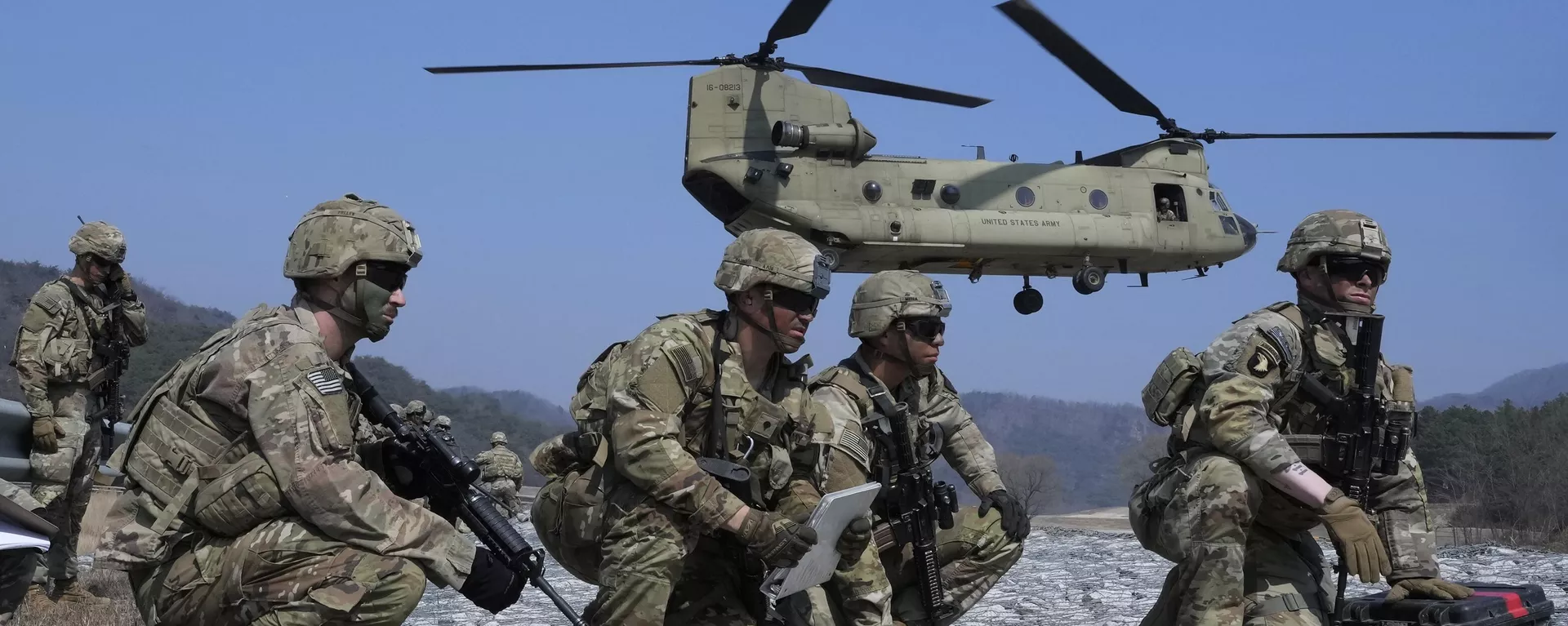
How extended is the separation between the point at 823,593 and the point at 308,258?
2.28 meters

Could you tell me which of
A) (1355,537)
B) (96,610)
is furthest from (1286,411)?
(96,610)

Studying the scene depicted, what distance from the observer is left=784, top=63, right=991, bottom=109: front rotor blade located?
20.7 metres

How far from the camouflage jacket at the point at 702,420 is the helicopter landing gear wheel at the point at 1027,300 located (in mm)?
17927

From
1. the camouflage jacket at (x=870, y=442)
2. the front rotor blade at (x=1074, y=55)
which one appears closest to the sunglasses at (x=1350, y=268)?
the camouflage jacket at (x=870, y=442)

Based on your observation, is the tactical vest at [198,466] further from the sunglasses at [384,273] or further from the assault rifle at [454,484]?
the assault rifle at [454,484]

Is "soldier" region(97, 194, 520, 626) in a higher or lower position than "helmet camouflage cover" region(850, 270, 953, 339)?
lower

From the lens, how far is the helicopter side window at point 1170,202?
73.8 ft

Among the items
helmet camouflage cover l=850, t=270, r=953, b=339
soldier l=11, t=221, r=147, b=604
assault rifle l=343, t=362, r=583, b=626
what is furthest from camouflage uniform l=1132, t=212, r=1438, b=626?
soldier l=11, t=221, r=147, b=604

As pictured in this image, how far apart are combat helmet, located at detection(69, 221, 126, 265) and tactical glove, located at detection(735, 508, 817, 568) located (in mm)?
5803

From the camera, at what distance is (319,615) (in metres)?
4.29

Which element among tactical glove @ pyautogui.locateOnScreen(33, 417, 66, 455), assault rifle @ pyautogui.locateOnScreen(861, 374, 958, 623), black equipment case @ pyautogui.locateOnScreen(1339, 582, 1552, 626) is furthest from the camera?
tactical glove @ pyautogui.locateOnScreen(33, 417, 66, 455)

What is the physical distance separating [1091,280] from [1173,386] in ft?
53.7

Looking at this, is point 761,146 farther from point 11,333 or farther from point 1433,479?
point 11,333

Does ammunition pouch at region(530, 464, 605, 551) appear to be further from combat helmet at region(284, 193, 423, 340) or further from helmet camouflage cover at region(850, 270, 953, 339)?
helmet camouflage cover at region(850, 270, 953, 339)
